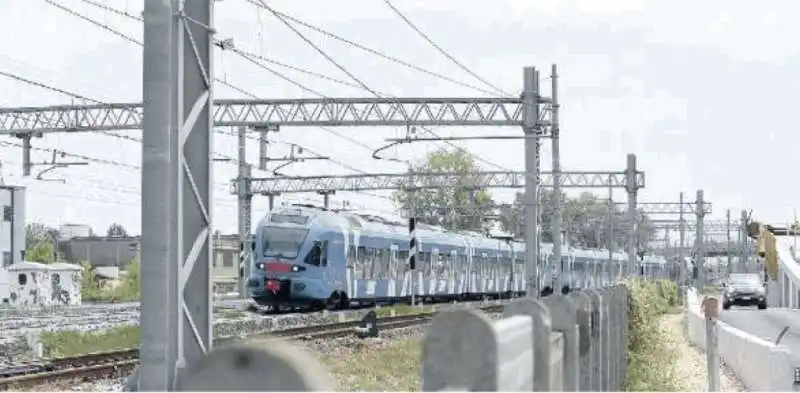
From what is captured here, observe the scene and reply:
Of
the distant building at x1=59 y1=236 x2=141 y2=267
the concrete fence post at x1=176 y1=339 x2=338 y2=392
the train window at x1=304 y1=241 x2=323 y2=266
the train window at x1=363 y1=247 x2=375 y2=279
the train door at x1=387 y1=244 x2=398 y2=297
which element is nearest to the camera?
the concrete fence post at x1=176 y1=339 x2=338 y2=392

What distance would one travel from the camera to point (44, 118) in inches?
1652

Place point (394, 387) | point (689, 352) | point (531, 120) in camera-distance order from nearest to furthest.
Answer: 1. point (394, 387)
2. point (689, 352)
3. point (531, 120)

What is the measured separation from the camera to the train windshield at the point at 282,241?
1496 inches

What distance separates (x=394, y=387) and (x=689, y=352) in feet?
52.6

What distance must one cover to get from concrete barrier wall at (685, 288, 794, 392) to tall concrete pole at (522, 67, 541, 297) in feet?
28.0

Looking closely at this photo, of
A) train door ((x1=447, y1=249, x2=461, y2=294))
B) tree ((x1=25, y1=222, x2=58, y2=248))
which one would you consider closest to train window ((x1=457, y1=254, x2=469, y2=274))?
train door ((x1=447, y1=249, x2=461, y2=294))

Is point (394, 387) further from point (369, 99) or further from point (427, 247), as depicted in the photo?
point (427, 247)

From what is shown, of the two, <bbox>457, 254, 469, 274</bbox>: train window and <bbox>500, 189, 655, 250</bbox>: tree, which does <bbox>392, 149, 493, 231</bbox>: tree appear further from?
<bbox>457, 254, 469, 274</bbox>: train window

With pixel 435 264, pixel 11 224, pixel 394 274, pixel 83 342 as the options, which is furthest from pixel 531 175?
pixel 11 224

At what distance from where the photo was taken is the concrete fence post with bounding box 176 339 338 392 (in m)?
3.26

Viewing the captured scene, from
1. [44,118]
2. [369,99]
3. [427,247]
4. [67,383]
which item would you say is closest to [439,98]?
[369,99]

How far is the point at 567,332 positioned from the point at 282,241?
29.7 meters

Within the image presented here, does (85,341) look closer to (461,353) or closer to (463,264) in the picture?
(461,353)

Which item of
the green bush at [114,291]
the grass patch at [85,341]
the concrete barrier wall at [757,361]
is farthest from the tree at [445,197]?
the concrete barrier wall at [757,361]
